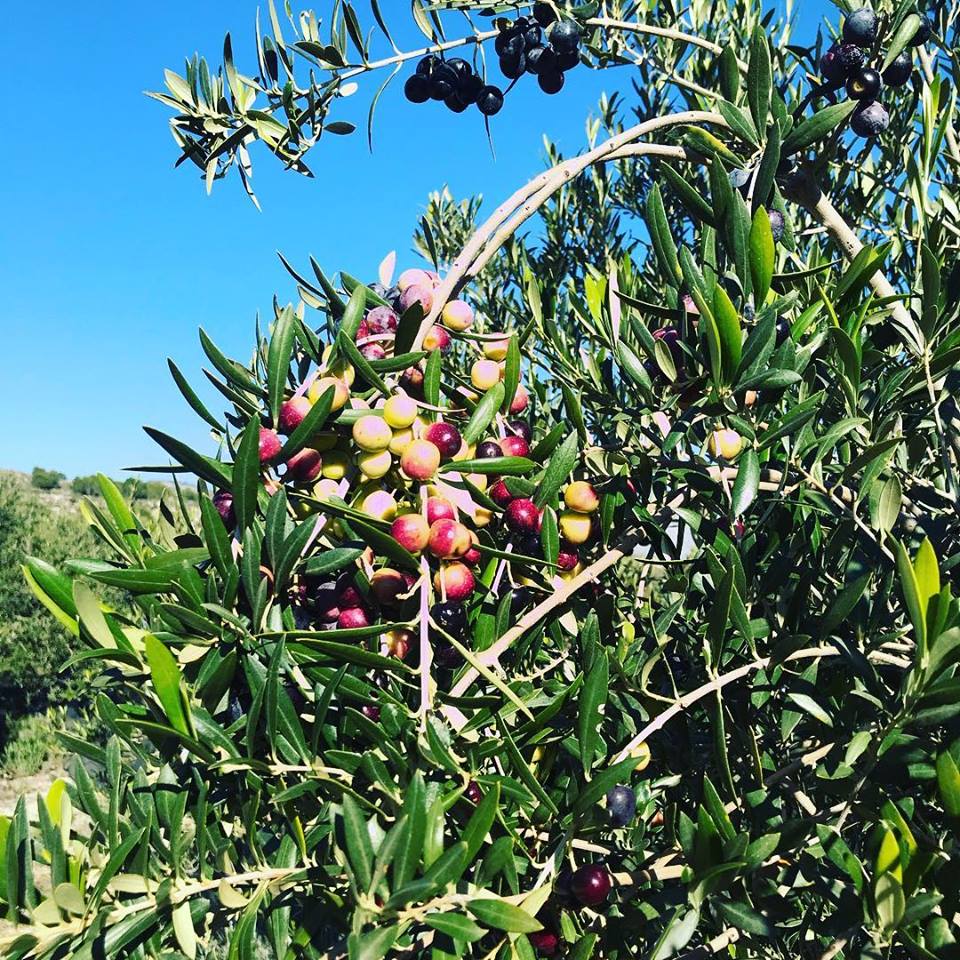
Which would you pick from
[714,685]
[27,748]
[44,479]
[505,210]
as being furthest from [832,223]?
[44,479]

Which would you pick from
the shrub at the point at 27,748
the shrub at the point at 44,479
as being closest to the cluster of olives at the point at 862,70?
the shrub at the point at 27,748

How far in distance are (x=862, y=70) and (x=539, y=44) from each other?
56 cm

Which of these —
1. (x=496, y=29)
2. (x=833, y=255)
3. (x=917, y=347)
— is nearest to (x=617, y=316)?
(x=917, y=347)

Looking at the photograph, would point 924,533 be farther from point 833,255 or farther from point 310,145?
point 833,255

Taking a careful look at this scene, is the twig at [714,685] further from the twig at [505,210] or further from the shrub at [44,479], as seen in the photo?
the shrub at [44,479]

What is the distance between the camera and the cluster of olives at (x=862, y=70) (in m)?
1.30

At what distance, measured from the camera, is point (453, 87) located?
5.49 feet

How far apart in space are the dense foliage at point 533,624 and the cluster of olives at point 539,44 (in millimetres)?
196

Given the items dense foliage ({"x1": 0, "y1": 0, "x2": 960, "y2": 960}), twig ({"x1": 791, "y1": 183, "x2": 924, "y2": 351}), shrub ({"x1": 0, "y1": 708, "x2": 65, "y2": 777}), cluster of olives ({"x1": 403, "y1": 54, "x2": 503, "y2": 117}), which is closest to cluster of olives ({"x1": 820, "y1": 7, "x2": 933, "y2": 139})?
dense foliage ({"x1": 0, "y1": 0, "x2": 960, "y2": 960})

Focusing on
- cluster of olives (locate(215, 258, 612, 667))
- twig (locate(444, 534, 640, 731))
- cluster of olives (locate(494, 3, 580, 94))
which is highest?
cluster of olives (locate(494, 3, 580, 94))

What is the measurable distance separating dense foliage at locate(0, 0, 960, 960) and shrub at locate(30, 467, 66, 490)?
42.8 meters

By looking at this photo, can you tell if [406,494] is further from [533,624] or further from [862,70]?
[862,70]

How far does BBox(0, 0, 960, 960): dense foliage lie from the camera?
2.85 feet

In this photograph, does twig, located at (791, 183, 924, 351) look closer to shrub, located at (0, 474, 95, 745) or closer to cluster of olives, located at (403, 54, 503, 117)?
cluster of olives, located at (403, 54, 503, 117)
